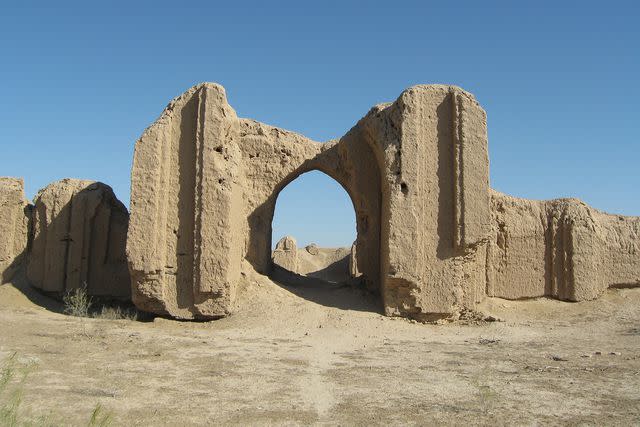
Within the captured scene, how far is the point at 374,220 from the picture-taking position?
37.1 feet

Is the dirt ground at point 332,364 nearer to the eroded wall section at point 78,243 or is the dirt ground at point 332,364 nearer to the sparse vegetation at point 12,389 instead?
the sparse vegetation at point 12,389

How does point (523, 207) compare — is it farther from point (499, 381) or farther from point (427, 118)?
point (499, 381)

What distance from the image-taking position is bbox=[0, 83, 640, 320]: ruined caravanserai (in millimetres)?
9648

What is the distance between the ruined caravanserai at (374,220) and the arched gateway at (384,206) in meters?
0.02

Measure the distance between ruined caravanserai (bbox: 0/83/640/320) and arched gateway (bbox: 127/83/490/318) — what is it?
0.07 ft

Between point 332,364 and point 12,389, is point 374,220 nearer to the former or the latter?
point 332,364

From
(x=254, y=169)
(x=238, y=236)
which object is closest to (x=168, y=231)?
(x=238, y=236)

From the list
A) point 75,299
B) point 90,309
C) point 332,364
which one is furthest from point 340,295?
point 75,299

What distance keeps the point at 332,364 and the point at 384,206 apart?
13.3ft

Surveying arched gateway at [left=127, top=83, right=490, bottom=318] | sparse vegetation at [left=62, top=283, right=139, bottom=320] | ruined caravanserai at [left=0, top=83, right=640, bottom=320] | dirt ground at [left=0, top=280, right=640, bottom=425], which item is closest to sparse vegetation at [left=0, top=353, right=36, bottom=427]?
dirt ground at [left=0, top=280, right=640, bottom=425]

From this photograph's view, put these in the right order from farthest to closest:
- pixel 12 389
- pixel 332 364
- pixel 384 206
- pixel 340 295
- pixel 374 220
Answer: pixel 374 220, pixel 340 295, pixel 384 206, pixel 332 364, pixel 12 389

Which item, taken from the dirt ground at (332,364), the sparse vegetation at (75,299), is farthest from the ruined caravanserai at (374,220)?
the dirt ground at (332,364)

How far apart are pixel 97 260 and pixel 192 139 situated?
3708mm

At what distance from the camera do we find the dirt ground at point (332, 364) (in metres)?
4.79
